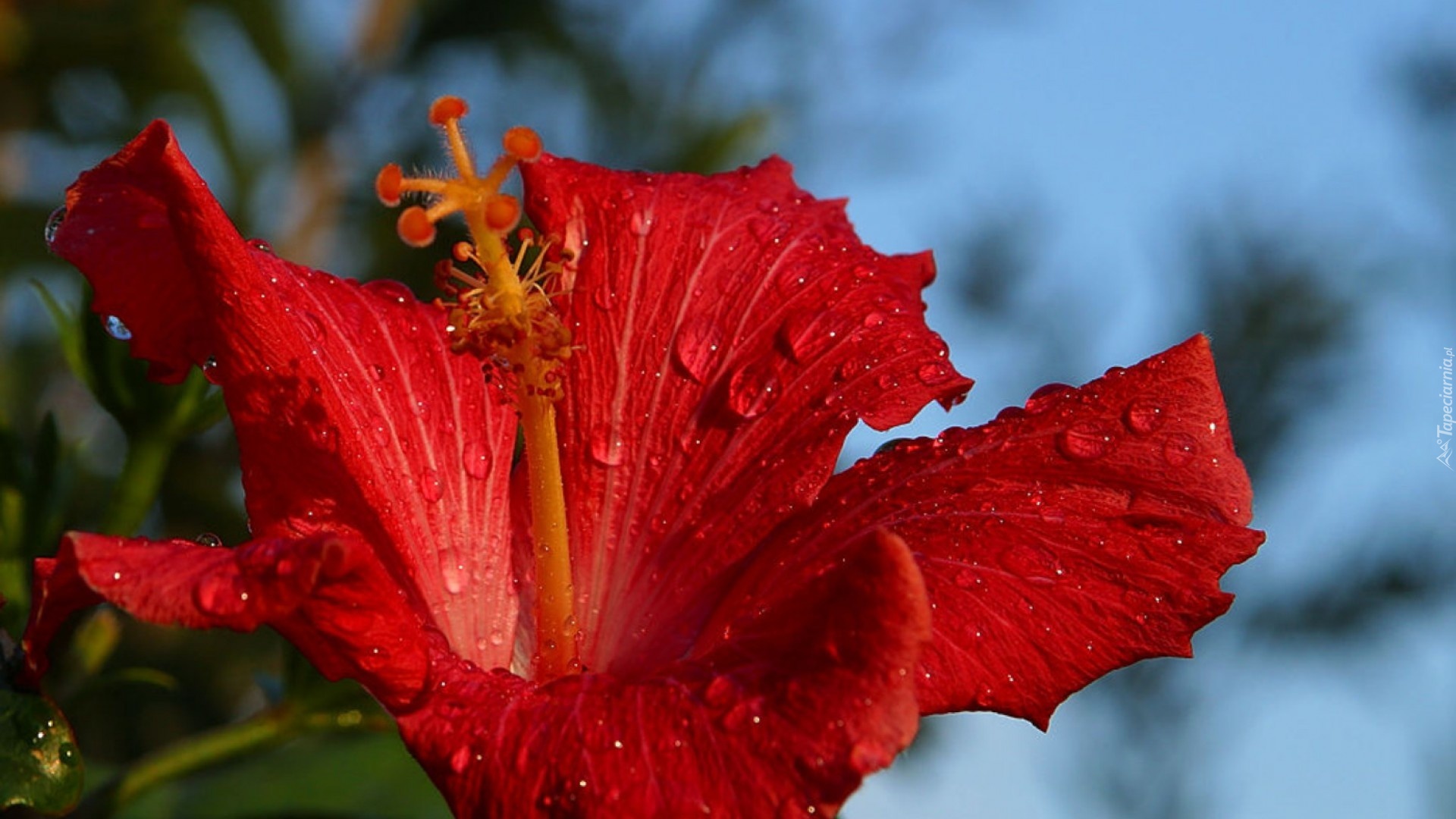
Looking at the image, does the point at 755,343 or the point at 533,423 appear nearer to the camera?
the point at 533,423

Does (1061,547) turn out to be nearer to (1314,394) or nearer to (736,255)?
(736,255)

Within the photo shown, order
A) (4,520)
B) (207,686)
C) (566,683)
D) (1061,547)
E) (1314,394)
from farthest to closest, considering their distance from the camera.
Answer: (1314,394) < (207,686) < (4,520) < (1061,547) < (566,683)

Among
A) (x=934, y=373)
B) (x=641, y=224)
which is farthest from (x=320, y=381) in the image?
(x=934, y=373)

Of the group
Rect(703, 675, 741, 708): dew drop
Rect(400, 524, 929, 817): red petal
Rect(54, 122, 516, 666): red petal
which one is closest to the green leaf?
Rect(54, 122, 516, 666): red petal

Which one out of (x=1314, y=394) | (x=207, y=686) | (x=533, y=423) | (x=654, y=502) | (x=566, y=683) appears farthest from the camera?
(x=1314, y=394)

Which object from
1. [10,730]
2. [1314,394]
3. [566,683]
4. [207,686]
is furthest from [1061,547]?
[1314,394]

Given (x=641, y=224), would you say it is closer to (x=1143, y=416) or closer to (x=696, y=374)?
(x=696, y=374)
